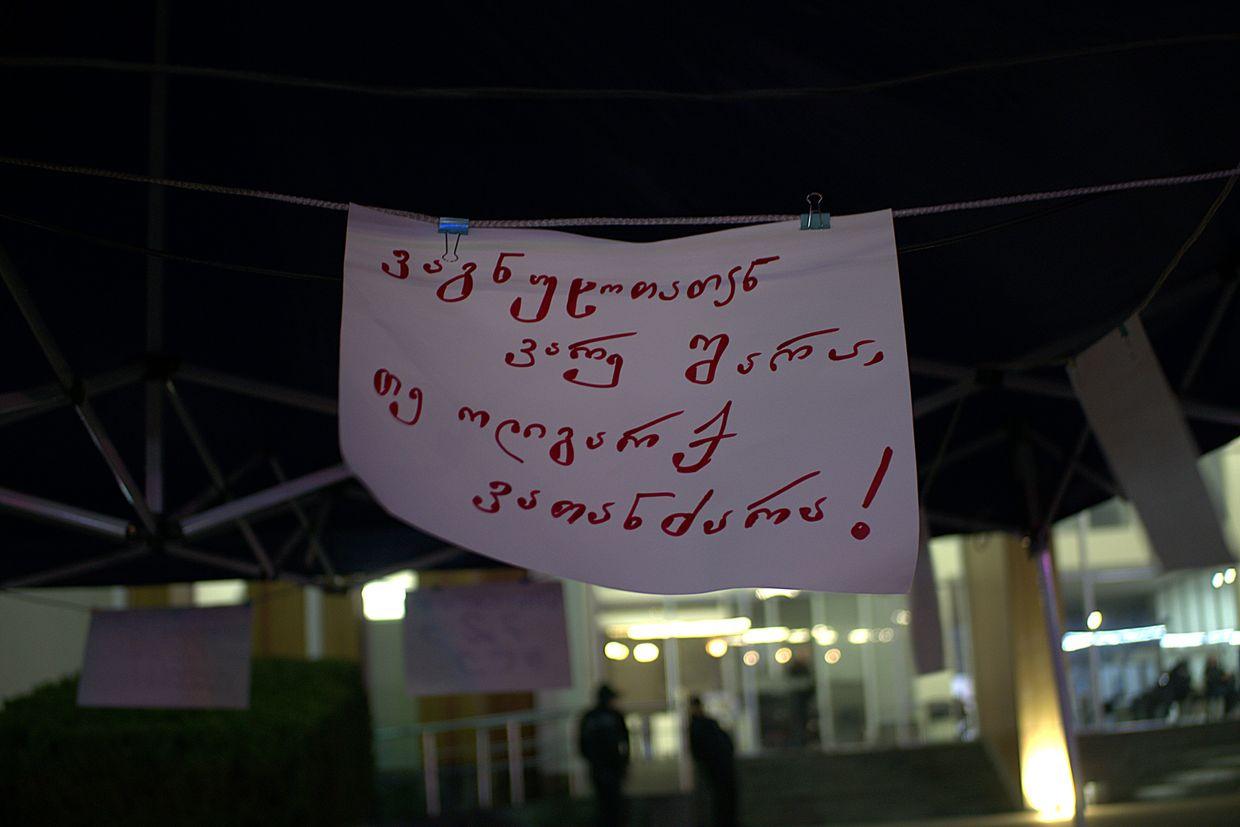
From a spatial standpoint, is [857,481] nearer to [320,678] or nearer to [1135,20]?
[1135,20]

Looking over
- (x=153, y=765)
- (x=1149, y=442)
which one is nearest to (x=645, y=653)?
(x=153, y=765)

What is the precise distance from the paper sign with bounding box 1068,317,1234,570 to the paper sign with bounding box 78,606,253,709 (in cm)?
401

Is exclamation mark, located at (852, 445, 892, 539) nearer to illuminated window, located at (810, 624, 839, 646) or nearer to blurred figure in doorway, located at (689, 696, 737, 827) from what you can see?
blurred figure in doorway, located at (689, 696, 737, 827)

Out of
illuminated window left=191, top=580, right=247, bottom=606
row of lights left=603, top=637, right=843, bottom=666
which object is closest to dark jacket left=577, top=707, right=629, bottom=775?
row of lights left=603, top=637, right=843, bottom=666

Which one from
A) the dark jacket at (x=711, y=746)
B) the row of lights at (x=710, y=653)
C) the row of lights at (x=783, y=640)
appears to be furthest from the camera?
the row of lights at (x=783, y=640)

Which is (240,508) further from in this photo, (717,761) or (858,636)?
(858,636)

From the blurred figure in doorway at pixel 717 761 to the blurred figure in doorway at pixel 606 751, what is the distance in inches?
25.9

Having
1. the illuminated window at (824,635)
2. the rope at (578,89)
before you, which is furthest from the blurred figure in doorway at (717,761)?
the rope at (578,89)

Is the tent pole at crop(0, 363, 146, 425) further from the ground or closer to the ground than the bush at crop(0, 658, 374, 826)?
further from the ground

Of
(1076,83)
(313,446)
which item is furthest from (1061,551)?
(1076,83)

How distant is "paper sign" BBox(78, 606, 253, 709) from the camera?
6.31m

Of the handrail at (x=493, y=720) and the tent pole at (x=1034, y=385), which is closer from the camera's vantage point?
the tent pole at (x=1034, y=385)

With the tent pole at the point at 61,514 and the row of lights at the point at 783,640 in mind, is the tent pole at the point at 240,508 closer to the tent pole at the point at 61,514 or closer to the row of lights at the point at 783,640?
the tent pole at the point at 61,514

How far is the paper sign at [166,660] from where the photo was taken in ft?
20.7
